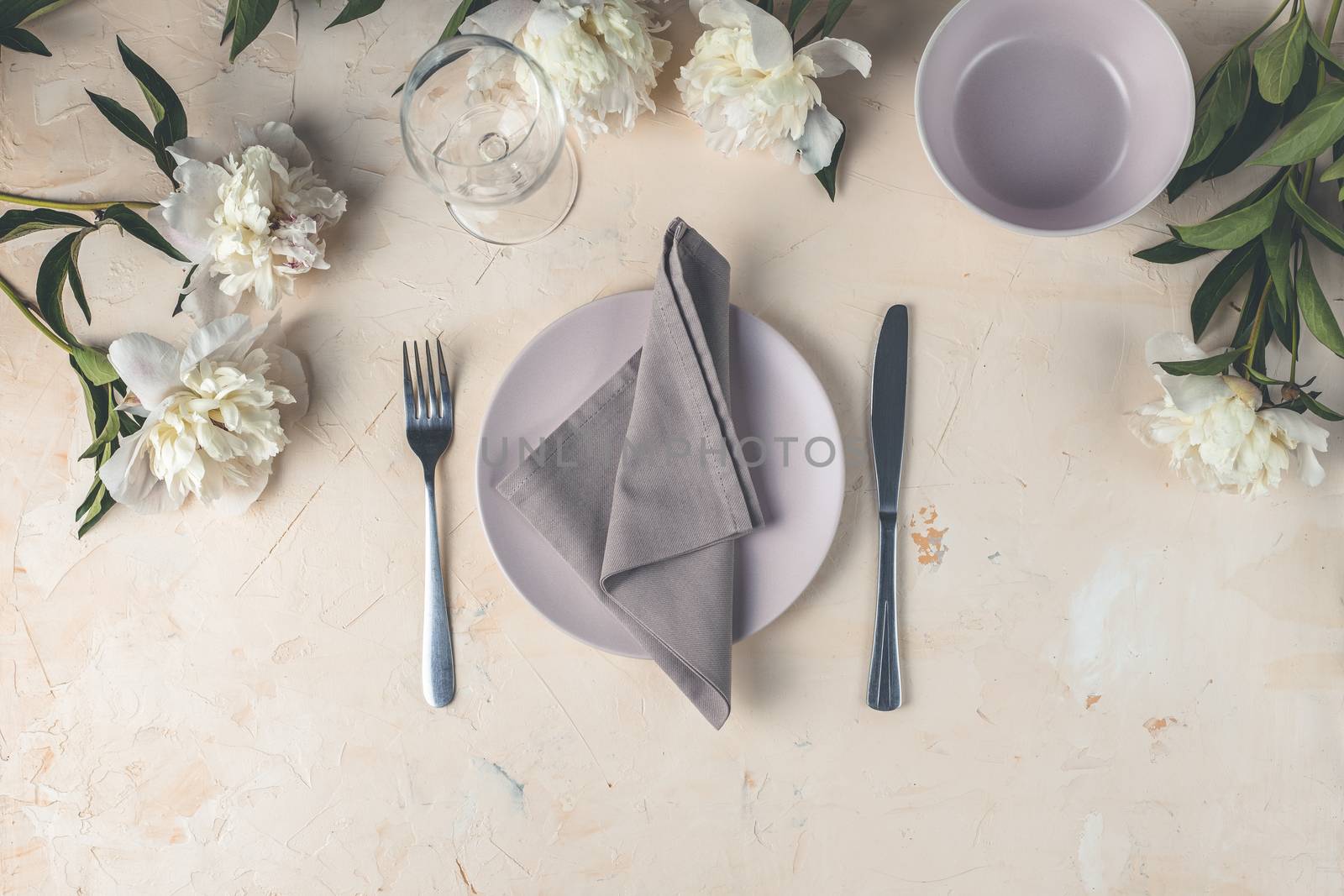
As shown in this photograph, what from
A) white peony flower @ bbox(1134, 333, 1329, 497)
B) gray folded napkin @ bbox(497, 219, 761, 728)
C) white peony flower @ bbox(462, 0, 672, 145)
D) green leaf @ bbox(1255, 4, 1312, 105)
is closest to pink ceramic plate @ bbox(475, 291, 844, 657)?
gray folded napkin @ bbox(497, 219, 761, 728)

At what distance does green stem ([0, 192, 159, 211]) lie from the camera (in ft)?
1.96

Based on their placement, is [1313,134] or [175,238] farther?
[175,238]

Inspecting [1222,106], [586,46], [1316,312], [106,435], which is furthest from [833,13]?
[106,435]

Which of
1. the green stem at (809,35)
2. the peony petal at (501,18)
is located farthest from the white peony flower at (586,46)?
the green stem at (809,35)

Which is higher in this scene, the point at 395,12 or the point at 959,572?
the point at 395,12

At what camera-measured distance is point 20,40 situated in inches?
22.8

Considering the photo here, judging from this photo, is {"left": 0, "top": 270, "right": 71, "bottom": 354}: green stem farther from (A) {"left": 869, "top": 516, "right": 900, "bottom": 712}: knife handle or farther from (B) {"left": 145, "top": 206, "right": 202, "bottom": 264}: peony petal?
(A) {"left": 869, "top": 516, "right": 900, "bottom": 712}: knife handle

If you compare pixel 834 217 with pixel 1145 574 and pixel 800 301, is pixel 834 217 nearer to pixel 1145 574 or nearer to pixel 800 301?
pixel 800 301

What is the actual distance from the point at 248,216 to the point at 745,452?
37 centimetres

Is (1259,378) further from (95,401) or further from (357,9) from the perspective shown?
(95,401)

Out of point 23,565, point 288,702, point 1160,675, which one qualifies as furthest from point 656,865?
point 23,565

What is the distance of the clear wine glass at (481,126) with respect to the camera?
1.71ft

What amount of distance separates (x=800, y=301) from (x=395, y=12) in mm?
372

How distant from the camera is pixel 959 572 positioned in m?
0.61
